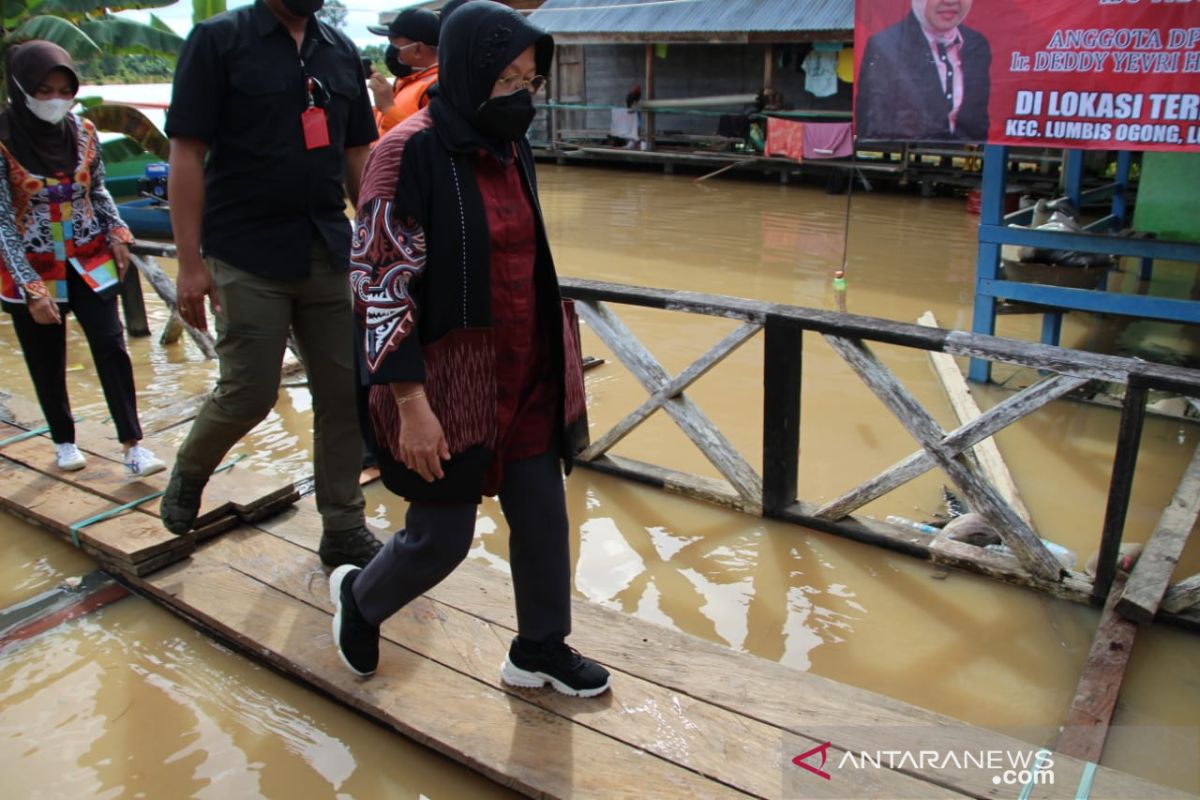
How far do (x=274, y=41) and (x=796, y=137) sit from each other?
41.9ft

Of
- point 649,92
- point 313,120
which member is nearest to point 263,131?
point 313,120

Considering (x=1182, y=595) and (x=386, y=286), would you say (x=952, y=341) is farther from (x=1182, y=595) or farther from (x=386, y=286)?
(x=386, y=286)

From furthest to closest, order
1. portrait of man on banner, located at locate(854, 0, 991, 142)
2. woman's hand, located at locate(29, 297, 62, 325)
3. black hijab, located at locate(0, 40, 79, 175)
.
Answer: portrait of man on banner, located at locate(854, 0, 991, 142), woman's hand, located at locate(29, 297, 62, 325), black hijab, located at locate(0, 40, 79, 175)

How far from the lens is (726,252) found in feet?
34.6

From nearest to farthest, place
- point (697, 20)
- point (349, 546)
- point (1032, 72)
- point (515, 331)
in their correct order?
point (515, 331), point (349, 546), point (1032, 72), point (697, 20)

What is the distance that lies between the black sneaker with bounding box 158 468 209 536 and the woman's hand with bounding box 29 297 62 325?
0.91 meters

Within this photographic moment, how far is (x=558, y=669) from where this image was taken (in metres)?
2.59

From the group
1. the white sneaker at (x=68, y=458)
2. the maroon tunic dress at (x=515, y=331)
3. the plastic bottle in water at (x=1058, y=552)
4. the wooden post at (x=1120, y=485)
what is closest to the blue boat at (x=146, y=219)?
the white sneaker at (x=68, y=458)

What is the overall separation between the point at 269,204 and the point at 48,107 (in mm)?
1384

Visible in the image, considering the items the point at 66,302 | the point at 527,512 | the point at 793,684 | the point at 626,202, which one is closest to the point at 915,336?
the point at 793,684

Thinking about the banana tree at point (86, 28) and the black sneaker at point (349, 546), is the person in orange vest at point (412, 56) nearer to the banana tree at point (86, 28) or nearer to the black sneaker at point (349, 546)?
the black sneaker at point (349, 546)

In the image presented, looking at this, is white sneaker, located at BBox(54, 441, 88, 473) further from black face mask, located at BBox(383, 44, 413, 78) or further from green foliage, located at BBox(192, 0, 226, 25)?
green foliage, located at BBox(192, 0, 226, 25)

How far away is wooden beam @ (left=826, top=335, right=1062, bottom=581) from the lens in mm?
3406

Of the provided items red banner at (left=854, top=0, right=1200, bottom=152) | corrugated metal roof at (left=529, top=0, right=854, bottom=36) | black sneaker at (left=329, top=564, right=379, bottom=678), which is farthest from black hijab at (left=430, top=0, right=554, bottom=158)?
corrugated metal roof at (left=529, top=0, right=854, bottom=36)
